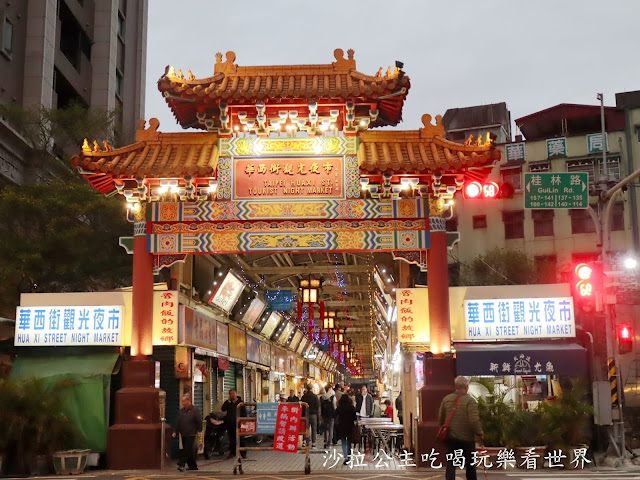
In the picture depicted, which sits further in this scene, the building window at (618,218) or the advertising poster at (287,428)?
the building window at (618,218)

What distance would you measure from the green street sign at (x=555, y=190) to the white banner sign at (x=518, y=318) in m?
2.23

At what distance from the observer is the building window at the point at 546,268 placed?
50.2m

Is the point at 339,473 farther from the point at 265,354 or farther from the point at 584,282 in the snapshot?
the point at 265,354

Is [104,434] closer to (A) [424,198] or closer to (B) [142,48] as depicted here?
(A) [424,198]

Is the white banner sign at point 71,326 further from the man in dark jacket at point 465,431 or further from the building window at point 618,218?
the building window at point 618,218

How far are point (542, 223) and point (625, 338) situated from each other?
36.0m

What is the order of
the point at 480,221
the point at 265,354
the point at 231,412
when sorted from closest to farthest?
1. the point at 231,412
2. the point at 265,354
3. the point at 480,221

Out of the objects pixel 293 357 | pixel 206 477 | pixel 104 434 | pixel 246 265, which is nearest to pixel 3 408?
pixel 104 434

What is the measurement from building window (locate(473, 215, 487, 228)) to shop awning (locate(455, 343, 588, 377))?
37.7m

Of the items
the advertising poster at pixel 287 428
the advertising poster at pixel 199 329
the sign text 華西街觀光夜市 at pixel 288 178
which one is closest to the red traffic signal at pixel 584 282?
the sign text 華西街觀光夜市 at pixel 288 178

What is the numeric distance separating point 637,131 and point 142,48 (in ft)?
109

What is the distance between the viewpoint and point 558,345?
17.3 m

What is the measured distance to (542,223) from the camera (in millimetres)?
52125

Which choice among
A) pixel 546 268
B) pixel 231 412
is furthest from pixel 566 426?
pixel 546 268
